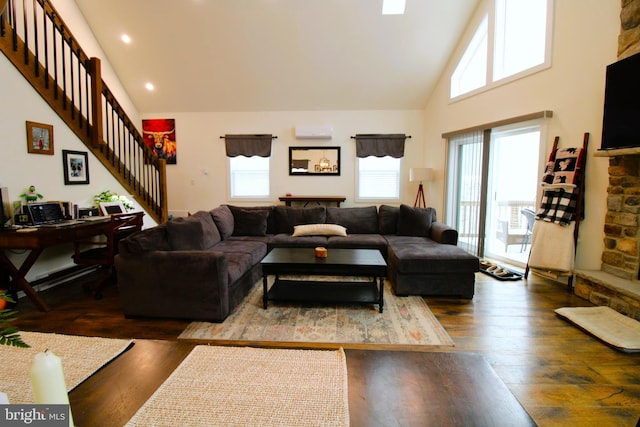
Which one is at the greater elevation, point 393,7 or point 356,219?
point 393,7

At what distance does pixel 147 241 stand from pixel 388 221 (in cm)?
327

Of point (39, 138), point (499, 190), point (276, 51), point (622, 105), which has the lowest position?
point (499, 190)

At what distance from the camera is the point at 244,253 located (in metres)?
3.58

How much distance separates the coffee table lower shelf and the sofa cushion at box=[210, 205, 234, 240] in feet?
4.25

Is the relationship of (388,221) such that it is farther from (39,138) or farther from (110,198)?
(39,138)

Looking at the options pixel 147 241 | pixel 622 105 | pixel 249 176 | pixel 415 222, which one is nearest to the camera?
pixel 147 241

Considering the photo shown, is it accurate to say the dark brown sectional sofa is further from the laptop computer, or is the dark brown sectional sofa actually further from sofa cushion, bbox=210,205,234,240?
the laptop computer

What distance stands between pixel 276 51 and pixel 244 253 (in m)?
3.74

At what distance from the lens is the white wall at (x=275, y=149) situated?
6562 mm

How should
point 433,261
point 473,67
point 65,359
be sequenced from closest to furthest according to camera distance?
point 65,359 → point 433,261 → point 473,67

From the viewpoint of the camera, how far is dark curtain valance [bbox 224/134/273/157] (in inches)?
260

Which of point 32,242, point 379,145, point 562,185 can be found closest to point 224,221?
point 32,242

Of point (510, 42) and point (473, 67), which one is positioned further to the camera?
point (473, 67)

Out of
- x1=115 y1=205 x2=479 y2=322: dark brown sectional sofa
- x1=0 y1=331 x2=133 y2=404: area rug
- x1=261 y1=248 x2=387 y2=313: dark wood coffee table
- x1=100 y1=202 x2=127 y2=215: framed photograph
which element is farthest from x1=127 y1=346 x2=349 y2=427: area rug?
x1=100 y1=202 x2=127 y2=215: framed photograph
